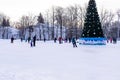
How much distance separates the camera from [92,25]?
37.4 metres

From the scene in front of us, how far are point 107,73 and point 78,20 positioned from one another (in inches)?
2363

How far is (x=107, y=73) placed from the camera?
9000 mm

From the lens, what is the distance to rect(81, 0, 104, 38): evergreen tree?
36.7 metres

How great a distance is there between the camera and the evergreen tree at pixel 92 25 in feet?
120

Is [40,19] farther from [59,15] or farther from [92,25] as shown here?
[92,25]

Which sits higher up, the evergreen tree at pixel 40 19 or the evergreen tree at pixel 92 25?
the evergreen tree at pixel 40 19

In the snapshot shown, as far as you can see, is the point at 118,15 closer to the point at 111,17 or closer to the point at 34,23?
the point at 111,17

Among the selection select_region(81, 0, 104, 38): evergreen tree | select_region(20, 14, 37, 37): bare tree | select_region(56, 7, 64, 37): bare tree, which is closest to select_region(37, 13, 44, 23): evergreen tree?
select_region(20, 14, 37, 37): bare tree

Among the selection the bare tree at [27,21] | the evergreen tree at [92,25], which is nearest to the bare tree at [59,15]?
the bare tree at [27,21]

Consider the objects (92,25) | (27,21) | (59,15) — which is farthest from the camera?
(27,21)

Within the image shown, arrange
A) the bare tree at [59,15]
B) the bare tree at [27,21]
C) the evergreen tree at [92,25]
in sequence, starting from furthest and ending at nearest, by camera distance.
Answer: the bare tree at [27,21], the bare tree at [59,15], the evergreen tree at [92,25]

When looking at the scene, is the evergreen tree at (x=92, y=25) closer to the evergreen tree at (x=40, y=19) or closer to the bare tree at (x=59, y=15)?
the bare tree at (x=59, y=15)

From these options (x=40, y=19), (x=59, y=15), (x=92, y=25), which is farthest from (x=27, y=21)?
(x=92, y=25)

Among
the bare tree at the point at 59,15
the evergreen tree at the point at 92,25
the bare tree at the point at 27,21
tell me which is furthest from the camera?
the bare tree at the point at 27,21
